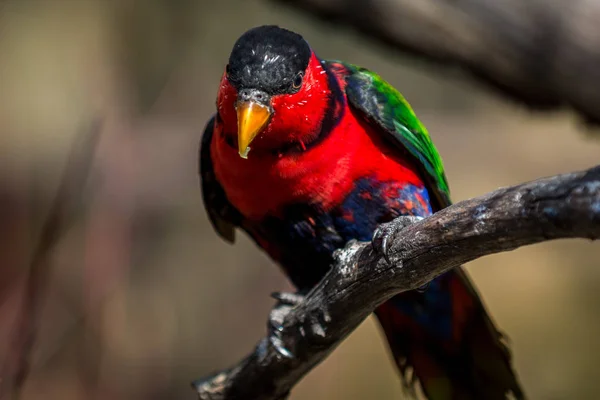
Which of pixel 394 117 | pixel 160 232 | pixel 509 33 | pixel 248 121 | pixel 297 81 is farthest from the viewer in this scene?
pixel 160 232

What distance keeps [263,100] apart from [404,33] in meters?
2.39

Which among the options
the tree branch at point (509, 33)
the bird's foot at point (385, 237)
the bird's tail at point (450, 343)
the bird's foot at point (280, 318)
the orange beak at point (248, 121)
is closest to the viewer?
the bird's foot at point (385, 237)

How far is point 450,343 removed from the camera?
329cm

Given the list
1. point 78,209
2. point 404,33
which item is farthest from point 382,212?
point 78,209

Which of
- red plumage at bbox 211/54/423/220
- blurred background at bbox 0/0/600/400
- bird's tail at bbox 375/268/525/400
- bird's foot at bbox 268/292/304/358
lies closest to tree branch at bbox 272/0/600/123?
blurred background at bbox 0/0/600/400

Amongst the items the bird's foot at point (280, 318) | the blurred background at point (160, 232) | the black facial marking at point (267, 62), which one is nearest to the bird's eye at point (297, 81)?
the black facial marking at point (267, 62)

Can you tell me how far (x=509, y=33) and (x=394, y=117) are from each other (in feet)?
6.87

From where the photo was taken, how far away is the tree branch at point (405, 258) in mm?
1589

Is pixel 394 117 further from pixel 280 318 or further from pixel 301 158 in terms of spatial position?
pixel 280 318

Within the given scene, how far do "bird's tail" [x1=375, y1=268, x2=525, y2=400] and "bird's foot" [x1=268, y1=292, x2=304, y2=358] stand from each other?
44 cm

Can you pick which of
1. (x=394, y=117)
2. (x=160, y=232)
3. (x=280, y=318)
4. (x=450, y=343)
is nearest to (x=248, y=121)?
(x=394, y=117)

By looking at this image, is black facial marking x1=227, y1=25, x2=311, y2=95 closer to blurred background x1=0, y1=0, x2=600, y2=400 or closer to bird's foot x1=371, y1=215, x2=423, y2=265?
bird's foot x1=371, y1=215, x2=423, y2=265

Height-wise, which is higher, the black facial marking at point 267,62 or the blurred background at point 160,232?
the black facial marking at point 267,62

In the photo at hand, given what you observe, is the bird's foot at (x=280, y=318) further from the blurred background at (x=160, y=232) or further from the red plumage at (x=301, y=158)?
the blurred background at (x=160, y=232)
